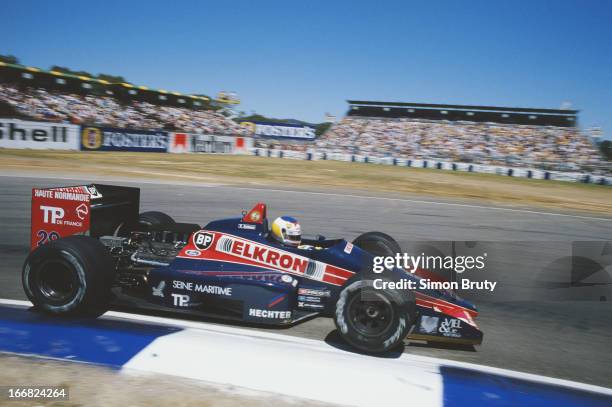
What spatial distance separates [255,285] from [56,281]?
196 cm

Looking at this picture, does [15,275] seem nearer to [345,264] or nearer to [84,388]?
[84,388]

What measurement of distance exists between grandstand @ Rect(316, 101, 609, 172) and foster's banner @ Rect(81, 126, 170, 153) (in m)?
14.5

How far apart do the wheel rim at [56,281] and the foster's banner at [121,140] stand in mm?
24906

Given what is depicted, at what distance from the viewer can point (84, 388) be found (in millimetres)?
3172

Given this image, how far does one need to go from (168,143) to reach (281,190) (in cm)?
1840

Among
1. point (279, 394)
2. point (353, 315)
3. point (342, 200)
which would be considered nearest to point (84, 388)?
point (279, 394)

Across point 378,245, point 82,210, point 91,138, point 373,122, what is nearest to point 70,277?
point 82,210

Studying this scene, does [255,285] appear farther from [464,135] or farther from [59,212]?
[464,135]

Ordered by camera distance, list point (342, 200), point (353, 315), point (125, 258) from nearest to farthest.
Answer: point (353, 315), point (125, 258), point (342, 200)

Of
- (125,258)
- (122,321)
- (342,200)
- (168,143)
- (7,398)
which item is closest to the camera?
(7,398)

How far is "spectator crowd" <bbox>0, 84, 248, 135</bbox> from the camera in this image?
31.4m

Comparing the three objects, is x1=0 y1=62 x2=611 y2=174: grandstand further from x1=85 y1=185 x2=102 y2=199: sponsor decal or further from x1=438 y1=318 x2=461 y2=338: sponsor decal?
x1=438 y1=318 x2=461 y2=338: sponsor decal

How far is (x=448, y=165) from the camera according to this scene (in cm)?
3469

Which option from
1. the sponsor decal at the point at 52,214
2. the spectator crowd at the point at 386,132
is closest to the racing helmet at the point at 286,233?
the sponsor decal at the point at 52,214
